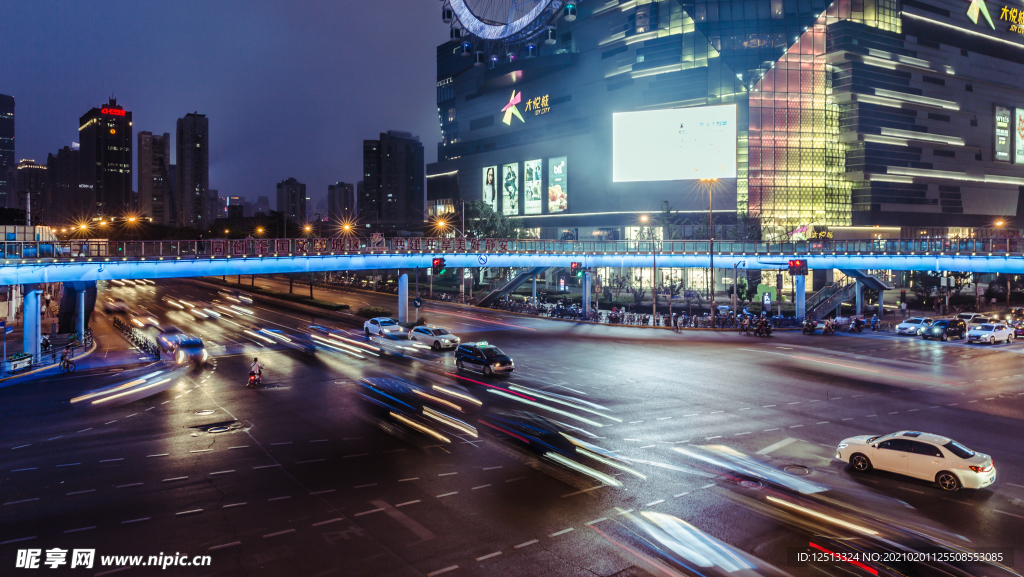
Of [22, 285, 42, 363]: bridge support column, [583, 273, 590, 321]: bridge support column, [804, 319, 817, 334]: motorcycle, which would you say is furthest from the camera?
[583, 273, 590, 321]: bridge support column

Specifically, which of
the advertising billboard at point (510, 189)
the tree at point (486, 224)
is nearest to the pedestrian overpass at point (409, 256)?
the tree at point (486, 224)

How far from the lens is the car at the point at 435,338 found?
37.0 metres

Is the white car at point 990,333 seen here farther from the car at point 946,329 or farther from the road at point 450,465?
the road at point 450,465

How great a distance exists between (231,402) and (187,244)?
67.9 feet

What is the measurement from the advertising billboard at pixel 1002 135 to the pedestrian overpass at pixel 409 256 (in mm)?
69616

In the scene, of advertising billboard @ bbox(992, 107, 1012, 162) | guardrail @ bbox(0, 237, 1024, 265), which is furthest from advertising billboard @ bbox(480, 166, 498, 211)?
advertising billboard @ bbox(992, 107, 1012, 162)

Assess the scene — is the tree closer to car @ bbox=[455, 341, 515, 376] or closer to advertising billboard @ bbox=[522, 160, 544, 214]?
advertising billboard @ bbox=[522, 160, 544, 214]

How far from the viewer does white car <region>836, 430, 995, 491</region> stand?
562 inches

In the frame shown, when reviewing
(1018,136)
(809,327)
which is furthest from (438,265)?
(1018,136)

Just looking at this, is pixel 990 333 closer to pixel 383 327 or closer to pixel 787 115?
pixel 383 327

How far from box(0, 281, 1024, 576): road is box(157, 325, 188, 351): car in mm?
7225

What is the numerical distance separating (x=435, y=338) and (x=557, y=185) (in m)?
78.3

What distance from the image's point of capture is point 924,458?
1498 centimetres

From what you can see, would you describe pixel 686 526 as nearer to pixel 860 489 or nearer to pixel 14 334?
pixel 860 489
